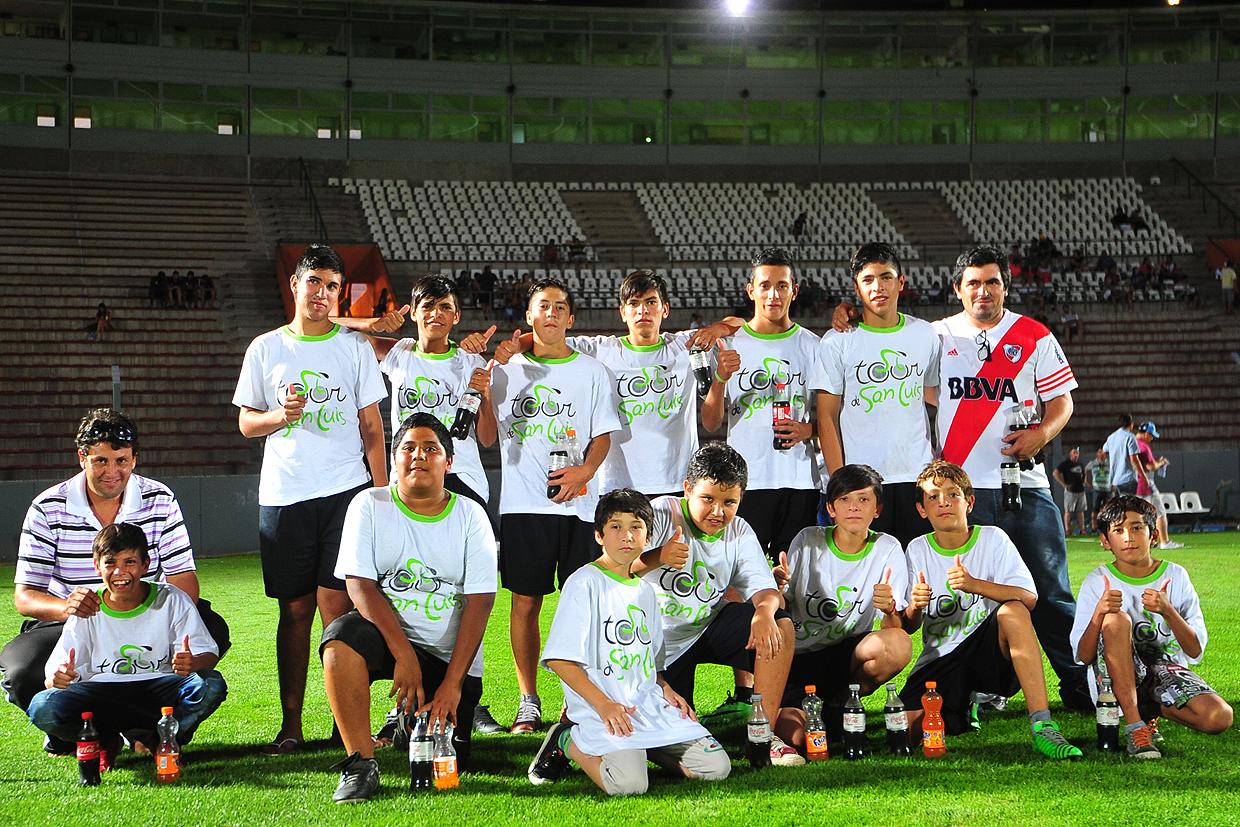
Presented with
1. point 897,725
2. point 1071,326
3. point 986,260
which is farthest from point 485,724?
point 1071,326

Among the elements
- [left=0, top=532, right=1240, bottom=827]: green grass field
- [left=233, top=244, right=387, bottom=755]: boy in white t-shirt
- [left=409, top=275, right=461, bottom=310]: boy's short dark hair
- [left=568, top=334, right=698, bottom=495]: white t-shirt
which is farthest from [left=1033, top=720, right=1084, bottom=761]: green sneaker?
[left=409, top=275, right=461, bottom=310]: boy's short dark hair

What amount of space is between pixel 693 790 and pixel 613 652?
665 millimetres

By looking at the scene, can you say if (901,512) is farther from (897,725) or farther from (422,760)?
(422,760)

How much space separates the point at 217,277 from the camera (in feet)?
89.8

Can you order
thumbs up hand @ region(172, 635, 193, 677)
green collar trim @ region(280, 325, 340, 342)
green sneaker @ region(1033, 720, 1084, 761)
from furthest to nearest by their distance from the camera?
green collar trim @ region(280, 325, 340, 342) < thumbs up hand @ region(172, 635, 193, 677) < green sneaker @ region(1033, 720, 1084, 761)

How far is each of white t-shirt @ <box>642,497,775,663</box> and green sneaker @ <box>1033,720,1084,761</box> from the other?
1413 millimetres

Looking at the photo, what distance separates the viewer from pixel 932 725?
16.8 feet

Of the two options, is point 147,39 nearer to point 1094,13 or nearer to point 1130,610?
point 1094,13

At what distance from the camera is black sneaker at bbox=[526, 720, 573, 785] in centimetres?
473

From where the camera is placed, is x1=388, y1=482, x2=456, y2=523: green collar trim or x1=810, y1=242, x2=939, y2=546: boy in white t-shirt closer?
x1=388, y1=482, x2=456, y2=523: green collar trim

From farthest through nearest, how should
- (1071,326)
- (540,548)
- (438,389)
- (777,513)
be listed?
(1071,326) → (438,389) → (777,513) → (540,548)

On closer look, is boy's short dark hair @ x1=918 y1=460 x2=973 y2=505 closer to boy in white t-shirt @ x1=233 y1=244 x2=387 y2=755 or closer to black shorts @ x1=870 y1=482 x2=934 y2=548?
black shorts @ x1=870 y1=482 x2=934 y2=548

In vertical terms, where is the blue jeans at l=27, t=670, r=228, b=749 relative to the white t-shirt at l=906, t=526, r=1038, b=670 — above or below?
below

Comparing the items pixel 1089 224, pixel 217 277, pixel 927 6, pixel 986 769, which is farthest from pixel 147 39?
pixel 986 769
